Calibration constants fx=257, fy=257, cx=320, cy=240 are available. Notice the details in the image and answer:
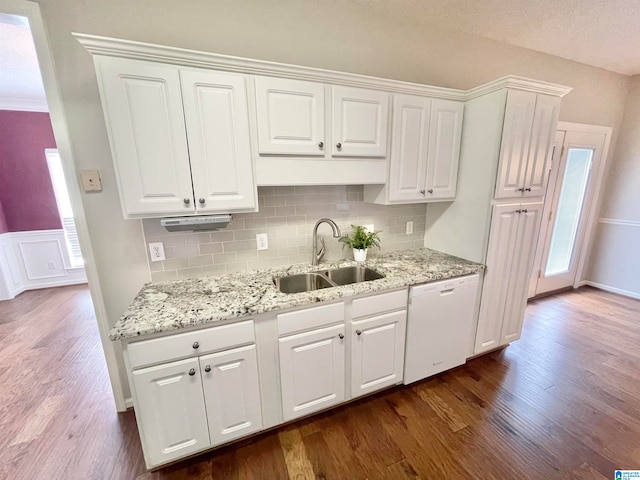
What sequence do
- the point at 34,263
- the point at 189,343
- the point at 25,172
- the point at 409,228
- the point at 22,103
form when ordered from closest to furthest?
the point at 189,343
the point at 409,228
the point at 22,103
the point at 25,172
the point at 34,263

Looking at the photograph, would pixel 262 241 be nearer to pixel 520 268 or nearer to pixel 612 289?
pixel 520 268

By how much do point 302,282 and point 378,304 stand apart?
59 centimetres

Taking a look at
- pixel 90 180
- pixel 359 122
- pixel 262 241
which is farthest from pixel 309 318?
pixel 90 180

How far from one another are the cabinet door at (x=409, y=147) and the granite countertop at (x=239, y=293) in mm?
558

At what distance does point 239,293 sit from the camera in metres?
1.54

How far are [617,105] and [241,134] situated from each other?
4.60 m

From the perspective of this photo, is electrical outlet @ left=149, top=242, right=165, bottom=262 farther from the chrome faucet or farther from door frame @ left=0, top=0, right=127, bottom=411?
the chrome faucet

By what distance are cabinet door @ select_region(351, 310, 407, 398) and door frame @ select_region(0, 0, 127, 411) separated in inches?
64.4

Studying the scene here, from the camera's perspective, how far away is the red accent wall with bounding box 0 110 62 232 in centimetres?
357

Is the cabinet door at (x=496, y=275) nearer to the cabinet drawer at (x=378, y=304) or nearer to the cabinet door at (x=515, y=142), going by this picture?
the cabinet door at (x=515, y=142)

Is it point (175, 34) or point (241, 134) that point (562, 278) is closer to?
point (241, 134)

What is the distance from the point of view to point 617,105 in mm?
3186

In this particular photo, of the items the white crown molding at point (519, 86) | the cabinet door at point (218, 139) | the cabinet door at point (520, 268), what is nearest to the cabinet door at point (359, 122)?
the cabinet door at point (218, 139)

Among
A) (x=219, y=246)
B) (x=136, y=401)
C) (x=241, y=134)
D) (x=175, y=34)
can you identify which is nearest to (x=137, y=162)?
(x=241, y=134)
